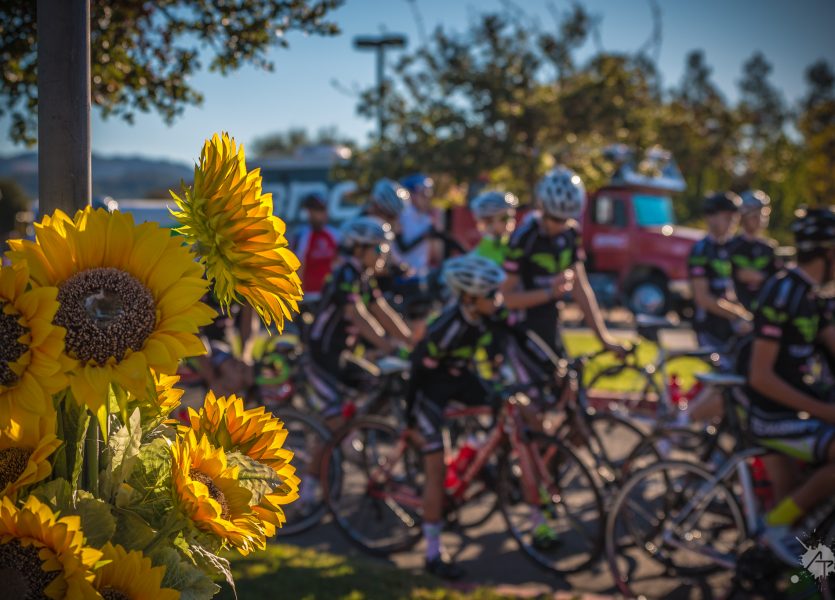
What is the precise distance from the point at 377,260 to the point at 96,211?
16.2 feet

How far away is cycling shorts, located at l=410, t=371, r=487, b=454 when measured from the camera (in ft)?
16.9

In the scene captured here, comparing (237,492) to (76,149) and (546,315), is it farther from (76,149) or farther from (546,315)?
(546,315)

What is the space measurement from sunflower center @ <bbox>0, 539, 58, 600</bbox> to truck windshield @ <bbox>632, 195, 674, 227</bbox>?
20.9 m

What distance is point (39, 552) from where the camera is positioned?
4.25ft

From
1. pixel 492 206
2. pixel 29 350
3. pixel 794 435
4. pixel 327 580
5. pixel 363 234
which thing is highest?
pixel 492 206

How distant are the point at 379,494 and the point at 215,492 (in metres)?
4.30

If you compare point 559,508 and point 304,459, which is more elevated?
point 304,459

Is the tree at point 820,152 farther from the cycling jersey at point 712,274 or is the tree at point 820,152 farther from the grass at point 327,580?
the grass at point 327,580

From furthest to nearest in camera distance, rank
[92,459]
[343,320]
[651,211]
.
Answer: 1. [651,211]
2. [343,320]
3. [92,459]

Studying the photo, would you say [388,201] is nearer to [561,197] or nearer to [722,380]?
[561,197]

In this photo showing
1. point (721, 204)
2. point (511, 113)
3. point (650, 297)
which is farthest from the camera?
point (650, 297)

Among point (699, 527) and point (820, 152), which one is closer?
point (699, 527)

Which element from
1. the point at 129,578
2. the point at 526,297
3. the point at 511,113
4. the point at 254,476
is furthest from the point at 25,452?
the point at 511,113

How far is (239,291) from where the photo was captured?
1562 mm
